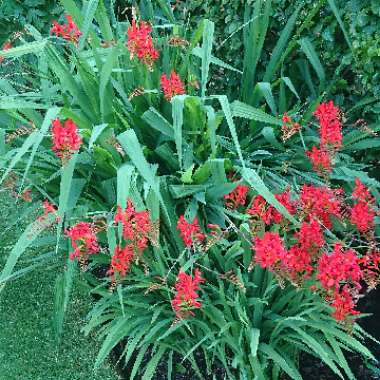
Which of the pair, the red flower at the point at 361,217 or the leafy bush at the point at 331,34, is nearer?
the red flower at the point at 361,217

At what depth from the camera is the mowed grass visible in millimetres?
2645

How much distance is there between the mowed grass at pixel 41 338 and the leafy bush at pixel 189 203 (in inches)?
8.0

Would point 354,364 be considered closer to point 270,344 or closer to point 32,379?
point 270,344

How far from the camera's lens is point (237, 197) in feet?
7.56

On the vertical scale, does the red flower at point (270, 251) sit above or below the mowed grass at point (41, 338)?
above

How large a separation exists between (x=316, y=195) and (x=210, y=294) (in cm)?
51

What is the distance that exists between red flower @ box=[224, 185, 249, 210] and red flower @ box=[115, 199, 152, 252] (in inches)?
12.9

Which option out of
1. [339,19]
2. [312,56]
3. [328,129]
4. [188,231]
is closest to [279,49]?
[312,56]

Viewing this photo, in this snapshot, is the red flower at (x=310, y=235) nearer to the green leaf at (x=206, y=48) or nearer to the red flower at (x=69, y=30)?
the green leaf at (x=206, y=48)

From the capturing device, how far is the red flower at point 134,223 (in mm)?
2072

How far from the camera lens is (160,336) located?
232cm

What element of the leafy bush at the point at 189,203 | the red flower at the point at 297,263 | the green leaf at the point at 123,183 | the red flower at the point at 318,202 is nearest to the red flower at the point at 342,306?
the leafy bush at the point at 189,203

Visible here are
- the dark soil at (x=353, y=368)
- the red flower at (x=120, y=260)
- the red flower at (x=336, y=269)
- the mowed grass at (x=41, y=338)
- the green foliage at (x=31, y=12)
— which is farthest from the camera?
the green foliage at (x=31, y=12)

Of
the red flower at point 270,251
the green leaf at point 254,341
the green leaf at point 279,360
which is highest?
the red flower at point 270,251
